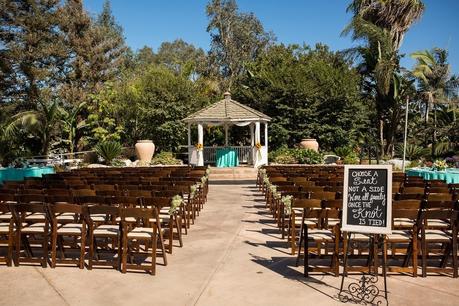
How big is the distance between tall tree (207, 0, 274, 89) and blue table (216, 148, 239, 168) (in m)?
24.8

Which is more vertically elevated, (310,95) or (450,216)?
(310,95)

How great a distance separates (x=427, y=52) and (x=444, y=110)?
4844 millimetres

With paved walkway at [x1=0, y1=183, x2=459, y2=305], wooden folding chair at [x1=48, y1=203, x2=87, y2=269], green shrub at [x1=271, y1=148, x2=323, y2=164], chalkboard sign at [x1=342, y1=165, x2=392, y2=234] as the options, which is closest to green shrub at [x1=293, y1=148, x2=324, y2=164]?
green shrub at [x1=271, y1=148, x2=323, y2=164]

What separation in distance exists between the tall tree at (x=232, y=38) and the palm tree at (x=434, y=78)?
2081 centimetres

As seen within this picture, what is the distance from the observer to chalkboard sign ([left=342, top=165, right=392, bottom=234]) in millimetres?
5328

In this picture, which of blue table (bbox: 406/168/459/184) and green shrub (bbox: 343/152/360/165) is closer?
blue table (bbox: 406/168/459/184)

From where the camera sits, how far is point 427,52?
33.8 metres

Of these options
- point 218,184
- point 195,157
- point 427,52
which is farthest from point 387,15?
point 218,184

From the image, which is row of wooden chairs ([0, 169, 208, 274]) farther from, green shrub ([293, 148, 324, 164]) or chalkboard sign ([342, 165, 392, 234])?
green shrub ([293, 148, 324, 164])

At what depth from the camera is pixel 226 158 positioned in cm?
2445

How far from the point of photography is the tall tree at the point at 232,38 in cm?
4981

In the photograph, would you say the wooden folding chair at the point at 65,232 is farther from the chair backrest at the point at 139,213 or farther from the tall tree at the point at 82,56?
the tall tree at the point at 82,56

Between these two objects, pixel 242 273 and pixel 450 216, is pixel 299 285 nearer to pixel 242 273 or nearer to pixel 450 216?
pixel 242 273

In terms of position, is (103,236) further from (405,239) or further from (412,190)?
(412,190)
